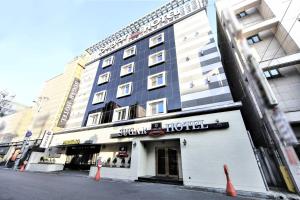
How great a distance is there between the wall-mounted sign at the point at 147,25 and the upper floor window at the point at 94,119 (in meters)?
10.8

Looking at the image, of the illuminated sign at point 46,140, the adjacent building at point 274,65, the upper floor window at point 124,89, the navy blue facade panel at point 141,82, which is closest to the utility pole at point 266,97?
the adjacent building at point 274,65

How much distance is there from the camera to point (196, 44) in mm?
14078

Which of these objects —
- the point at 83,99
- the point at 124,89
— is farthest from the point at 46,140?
the point at 124,89

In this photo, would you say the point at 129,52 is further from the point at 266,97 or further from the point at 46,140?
the point at 266,97

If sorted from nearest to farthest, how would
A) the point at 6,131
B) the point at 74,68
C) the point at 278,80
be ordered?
the point at 278,80, the point at 74,68, the point at 6,131

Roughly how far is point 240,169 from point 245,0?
51.6ft

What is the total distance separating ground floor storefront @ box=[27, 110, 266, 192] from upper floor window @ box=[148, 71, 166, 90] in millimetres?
3791

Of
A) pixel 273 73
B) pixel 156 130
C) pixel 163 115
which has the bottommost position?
pixel 156 130

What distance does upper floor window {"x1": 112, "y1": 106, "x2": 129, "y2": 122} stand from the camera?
1476cm

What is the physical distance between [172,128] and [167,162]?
301 cm

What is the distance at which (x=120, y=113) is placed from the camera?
15.3 m

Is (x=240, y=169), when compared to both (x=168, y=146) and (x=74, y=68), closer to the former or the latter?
(x=168, y=146)

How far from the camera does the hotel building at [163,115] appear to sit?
29.8 feet

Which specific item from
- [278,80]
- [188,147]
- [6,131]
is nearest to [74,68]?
[6,131]
